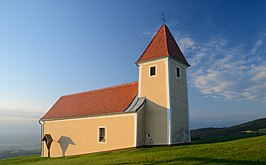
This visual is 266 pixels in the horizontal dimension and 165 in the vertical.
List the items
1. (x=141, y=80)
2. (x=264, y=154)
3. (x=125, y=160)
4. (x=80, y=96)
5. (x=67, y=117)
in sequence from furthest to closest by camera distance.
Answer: (x=80, y=96), (x=67, y=117), (x=141, y=80), (x=125, y=160), (x=264, y=154)

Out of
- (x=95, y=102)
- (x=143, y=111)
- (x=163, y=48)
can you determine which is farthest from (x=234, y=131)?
(x=95, y=102)

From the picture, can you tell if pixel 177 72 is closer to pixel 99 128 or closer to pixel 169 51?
pixel 169 51

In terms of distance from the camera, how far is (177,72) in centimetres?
2327

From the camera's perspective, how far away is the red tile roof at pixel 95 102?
80.4 feet

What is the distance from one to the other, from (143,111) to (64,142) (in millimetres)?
10219

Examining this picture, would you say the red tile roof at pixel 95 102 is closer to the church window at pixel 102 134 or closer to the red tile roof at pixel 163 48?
the church window at pixel 102 134

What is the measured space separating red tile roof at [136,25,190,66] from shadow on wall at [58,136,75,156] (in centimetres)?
1070

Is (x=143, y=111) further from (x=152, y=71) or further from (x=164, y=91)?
(x=152, y=71)

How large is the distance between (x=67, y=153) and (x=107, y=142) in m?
Answer: 6.00

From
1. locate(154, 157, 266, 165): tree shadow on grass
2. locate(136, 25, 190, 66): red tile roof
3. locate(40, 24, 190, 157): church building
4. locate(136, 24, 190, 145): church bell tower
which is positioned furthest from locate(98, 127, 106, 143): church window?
locate(154, 157, 266, 165): tree shadow on grass

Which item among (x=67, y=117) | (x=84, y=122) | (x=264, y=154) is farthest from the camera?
(x=67, y=117)

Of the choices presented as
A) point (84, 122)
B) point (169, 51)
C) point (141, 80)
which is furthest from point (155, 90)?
point (84, 122)

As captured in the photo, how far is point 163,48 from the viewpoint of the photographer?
23.1 meters

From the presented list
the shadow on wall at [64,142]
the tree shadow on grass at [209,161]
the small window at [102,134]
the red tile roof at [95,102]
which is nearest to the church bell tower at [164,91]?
the red tile roof at [95,102]
